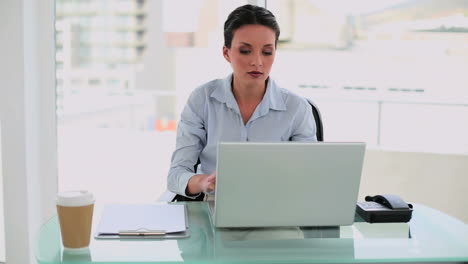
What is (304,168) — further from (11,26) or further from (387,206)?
(11,26)

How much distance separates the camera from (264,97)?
1979mm

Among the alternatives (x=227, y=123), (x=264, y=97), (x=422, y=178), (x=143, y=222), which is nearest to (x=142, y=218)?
(x=143, y=222)

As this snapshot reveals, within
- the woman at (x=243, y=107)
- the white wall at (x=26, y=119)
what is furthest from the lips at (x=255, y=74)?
the white wall at (x=26, y=119)

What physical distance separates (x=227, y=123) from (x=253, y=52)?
262mm

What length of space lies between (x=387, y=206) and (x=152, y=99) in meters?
5.29

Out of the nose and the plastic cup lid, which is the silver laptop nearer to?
the plastic cup lid

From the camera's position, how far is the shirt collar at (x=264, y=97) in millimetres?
1972

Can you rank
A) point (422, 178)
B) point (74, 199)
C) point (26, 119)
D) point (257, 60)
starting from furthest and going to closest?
point (422, 178)
point (26, 119)
point (257, 60)
point (74, 199)

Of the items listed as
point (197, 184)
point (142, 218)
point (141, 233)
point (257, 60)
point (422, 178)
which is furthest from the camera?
point (422, 178)

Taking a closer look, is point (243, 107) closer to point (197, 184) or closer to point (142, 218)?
point (197, 184)

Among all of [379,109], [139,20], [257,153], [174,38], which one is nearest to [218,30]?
[174,38]

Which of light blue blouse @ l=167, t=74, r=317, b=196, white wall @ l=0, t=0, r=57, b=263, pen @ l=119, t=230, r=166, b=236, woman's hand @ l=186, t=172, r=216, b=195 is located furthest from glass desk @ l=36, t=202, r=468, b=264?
white wall @ l=0, t=0, r=57, b=263

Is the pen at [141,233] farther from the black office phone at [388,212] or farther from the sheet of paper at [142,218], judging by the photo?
the black office phone at [388,212]

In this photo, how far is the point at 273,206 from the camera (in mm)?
1321
